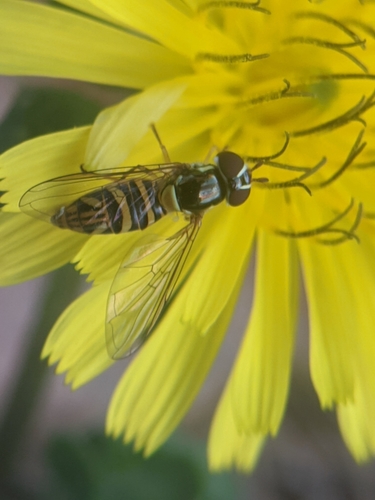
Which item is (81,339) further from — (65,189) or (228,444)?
(228,444)

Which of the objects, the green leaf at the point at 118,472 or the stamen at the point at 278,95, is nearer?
the stamen at the point at 278,95

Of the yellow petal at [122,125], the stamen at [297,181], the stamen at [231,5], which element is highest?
the stamen at [231,5]

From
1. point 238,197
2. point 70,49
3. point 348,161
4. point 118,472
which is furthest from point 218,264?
point 118,472

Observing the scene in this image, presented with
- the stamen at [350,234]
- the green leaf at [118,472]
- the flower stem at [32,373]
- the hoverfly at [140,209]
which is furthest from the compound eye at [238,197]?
the green leaf at [118,472]

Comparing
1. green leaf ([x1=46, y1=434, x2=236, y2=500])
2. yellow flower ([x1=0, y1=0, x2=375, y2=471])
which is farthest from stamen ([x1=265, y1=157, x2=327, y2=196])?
green leaf ([x1=46, y1=434, x2=236, y2=500])

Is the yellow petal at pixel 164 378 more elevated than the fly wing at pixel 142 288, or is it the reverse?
the fly wing at pixel 142 288

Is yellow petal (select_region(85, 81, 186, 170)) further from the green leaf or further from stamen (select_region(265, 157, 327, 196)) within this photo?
the green leaf

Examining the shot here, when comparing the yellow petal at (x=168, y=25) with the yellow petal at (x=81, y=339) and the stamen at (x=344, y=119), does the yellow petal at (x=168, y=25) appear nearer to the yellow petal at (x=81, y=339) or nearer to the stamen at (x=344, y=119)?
the stamen at (x=344, y=119)
